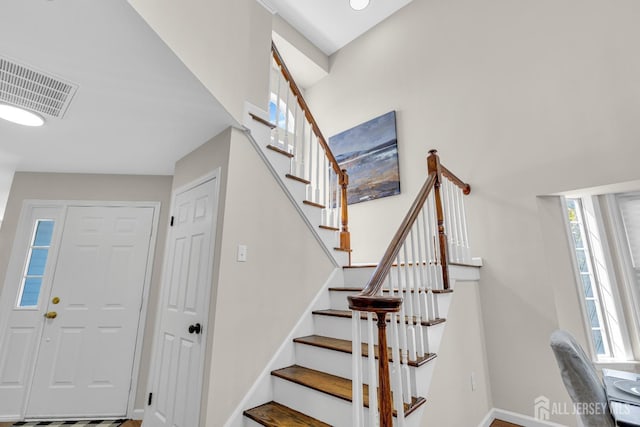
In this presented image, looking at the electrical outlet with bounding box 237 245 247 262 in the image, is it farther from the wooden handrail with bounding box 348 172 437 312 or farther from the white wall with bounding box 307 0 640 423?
the white wall with bounding box 307 0 640 423

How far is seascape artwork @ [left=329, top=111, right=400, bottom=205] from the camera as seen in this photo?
3701 mm

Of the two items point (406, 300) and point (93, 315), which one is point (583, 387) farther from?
point (93, 315)

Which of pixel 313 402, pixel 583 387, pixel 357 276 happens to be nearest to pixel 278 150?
pixel 357 276

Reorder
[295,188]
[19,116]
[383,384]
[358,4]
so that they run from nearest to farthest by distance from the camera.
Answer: [383,384], [19,116], [295,188], [358,4]

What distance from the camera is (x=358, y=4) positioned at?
3.86 meters

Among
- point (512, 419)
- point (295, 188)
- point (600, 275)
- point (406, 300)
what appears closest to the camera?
point (406, 300)

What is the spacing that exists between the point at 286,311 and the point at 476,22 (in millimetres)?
3720

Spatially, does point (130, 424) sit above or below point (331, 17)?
below

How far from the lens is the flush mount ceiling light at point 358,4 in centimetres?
380

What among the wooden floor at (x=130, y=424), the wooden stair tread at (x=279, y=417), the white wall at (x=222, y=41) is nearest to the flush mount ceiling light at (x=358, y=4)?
the white wall at (x=222, y=41)

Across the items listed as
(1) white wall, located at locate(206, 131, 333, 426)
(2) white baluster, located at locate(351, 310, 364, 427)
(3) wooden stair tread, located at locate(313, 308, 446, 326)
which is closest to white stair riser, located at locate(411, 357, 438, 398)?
(3) wooden stair tread, located at locate(313, 308, 446, 326)

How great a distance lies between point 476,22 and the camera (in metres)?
3.26

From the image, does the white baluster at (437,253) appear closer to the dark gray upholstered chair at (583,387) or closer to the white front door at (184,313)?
the dark gray upholstered chair at (583,387)

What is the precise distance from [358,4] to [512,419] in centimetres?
492
